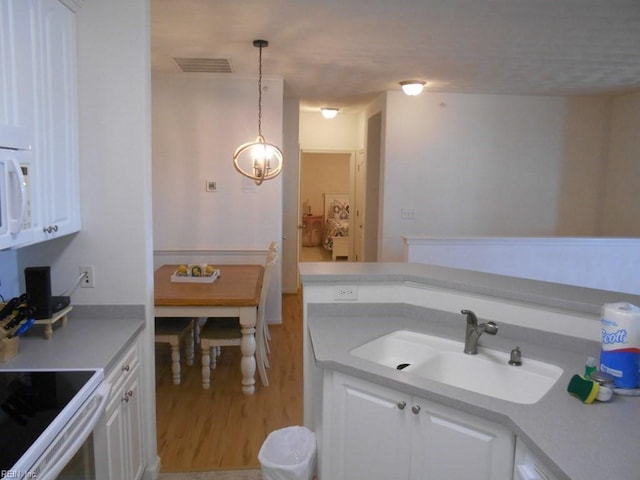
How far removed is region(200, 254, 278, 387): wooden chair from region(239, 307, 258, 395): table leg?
0.31 feet

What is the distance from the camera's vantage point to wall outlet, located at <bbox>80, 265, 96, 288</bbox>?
2252 millimetres

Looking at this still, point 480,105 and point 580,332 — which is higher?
point 480,105

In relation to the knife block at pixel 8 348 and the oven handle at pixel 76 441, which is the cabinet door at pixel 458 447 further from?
the knife block at pixel 8 348

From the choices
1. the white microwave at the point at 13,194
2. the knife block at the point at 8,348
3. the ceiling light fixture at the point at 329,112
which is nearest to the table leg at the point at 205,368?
the knife block at the point at 8,348

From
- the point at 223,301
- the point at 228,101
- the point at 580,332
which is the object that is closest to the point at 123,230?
the point at 223,301

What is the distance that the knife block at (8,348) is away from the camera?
1.78 meters

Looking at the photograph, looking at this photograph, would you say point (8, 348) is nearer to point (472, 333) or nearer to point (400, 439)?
point (400, 439)

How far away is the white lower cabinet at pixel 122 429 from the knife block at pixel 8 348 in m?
0.39

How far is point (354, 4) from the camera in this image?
2746 mm

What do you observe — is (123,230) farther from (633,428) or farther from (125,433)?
(633,428)

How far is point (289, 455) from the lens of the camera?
2.11 meters

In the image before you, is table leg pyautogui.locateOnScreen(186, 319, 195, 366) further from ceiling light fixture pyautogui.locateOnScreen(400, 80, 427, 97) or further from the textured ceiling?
ceiling light fixture pyautogui.locateOnScreen(400, 80, 427, 97)

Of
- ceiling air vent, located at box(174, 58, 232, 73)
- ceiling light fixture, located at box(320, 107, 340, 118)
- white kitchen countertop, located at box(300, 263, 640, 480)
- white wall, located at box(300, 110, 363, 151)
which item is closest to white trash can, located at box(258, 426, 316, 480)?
white kitchen countertop, located at box(300, 263, 640, 480)

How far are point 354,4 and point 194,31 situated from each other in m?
1.25
